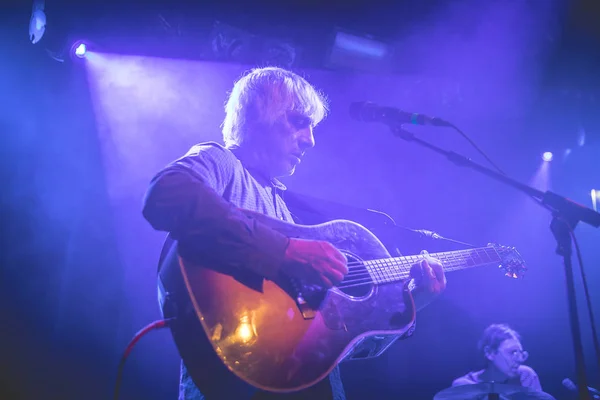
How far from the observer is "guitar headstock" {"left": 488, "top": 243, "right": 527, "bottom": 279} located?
3.56 metres

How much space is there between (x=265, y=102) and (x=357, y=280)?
1546 mm

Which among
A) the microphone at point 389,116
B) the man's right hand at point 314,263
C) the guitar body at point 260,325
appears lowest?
the guitar body at point 260,325

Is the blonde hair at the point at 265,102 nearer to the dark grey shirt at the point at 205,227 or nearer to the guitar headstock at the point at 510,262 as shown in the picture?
the dark grey shirt at the point at 205,227

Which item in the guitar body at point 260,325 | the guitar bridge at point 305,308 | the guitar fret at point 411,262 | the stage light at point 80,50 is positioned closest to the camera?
the guitar body at point 260,325

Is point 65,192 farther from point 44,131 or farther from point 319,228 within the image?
point 319,228

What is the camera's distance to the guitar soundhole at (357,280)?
7.63ft

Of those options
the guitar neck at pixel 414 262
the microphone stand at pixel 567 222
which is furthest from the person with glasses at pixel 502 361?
the microphone stand at pixel 567 222

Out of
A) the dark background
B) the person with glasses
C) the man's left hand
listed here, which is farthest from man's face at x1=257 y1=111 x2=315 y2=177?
→ the person with glasses

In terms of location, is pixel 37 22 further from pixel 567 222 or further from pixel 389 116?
pixel 567 222

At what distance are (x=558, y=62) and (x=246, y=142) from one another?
546 cm

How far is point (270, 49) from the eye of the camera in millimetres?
5031

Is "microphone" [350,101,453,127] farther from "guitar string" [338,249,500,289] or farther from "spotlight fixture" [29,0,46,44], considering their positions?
"spotlight fixture" [29,0,46,44]

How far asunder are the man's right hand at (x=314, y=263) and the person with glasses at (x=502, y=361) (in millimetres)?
4425

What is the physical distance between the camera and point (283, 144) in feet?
9.86
